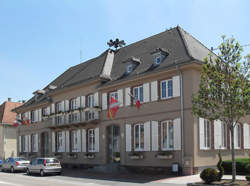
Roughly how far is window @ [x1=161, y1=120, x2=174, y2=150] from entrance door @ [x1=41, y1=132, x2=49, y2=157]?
18.0 meters

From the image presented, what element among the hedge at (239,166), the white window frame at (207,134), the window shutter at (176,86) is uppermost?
the window shutter at (176,86)

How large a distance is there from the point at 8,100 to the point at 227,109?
4611 cm

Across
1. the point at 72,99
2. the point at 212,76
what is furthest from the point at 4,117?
the point at 212,76

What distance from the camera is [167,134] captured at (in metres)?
23.1

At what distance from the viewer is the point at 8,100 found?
56.1 metres

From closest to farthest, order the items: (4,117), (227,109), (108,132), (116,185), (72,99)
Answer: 1. (227,109)
2. (116,185)
3. (108,132)
4. (72,99)
5. (4,117)

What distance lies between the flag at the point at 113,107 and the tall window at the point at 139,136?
1.90 meters

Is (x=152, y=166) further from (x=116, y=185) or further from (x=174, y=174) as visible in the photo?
(x=116, y=185)

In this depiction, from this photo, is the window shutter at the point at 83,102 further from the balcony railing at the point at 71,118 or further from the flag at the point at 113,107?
the flag at the point at 113,107

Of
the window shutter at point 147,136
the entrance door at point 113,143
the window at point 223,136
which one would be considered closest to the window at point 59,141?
the entrance door at point 113,143

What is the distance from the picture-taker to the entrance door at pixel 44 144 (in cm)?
3772

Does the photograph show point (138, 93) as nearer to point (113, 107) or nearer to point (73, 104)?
point (113, 107)

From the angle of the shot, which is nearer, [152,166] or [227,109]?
[227,109]

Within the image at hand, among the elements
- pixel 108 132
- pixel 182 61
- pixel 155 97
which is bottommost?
pixel 108 132
